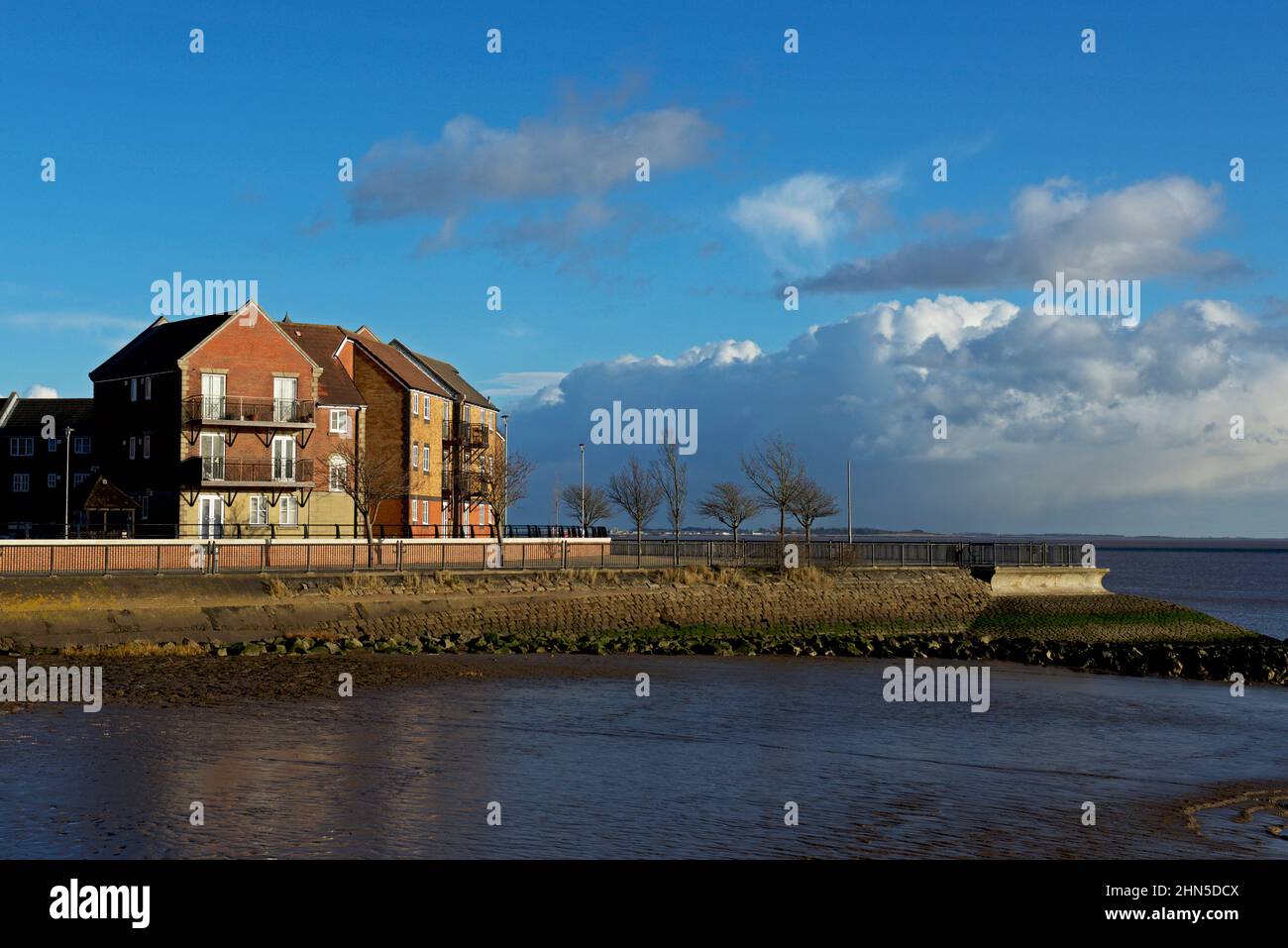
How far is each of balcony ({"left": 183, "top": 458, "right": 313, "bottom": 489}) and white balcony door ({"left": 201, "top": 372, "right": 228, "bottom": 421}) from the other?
2.12 m

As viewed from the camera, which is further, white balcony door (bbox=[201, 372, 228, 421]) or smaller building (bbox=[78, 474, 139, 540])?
white balcony door (bbox=[201, 372, 228, 421])

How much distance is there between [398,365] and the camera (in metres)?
69.3

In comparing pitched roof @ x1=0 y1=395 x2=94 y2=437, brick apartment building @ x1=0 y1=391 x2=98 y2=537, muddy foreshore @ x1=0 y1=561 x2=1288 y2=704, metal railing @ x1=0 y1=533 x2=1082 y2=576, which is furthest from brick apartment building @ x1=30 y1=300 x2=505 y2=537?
pitched roof @ x1=0 y1=395 x2=94 y2=437

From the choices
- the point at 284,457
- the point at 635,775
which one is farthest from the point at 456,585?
the point at 635,775

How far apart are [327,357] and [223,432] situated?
10.1 metres

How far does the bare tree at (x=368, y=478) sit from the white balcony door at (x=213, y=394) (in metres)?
6.18

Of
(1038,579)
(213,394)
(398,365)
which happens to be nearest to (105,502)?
(213,394)

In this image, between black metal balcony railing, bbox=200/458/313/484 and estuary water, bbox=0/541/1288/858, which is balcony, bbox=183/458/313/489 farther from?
estuary water, bbox=0/541/1288/858

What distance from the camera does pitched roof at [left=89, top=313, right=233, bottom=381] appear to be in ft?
184

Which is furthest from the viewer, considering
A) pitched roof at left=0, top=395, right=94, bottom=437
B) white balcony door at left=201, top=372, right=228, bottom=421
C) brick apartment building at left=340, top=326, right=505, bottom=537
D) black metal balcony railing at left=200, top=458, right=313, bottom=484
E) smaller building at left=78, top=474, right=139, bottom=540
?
pitched roof at left=0, top=395, right=94, bottom=437

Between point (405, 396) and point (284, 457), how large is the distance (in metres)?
10.7

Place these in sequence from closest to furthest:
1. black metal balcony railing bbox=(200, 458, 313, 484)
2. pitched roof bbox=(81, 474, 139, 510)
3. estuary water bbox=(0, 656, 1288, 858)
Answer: estuary water bbox=(0, 656, 1288, 858)
pitched roof bbox=(81, 474, 139, 510)
black metal balcony railing bbox=(200, 458, 313, 484)

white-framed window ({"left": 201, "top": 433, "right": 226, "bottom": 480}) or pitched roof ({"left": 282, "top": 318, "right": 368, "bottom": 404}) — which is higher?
pitched roof ({"left": 282, "top": 318, "right": 368, "bottom": 404})
